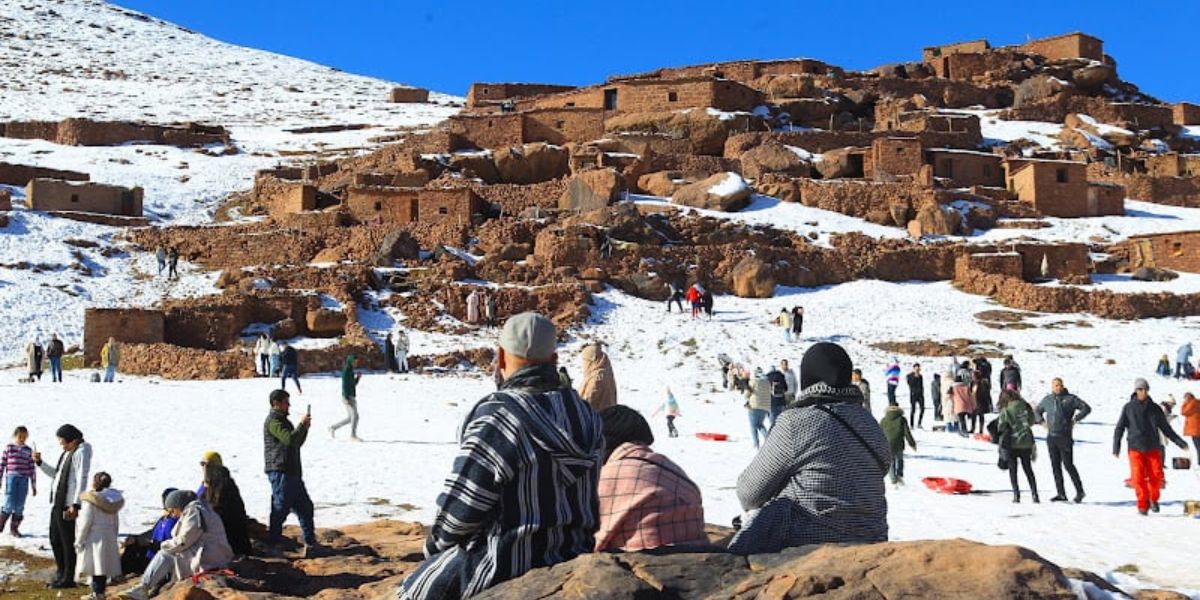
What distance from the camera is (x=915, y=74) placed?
61.6 m

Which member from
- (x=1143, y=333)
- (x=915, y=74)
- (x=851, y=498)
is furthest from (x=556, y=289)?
(x=915, y=74)

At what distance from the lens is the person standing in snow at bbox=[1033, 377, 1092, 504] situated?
38.4 ft

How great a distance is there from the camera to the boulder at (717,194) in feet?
119

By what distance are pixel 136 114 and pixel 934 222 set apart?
55922 mm

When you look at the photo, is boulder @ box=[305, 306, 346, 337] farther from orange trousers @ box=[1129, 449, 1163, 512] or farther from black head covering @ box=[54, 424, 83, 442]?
orange trousers @ box=[1129, 449, 1163, 512]

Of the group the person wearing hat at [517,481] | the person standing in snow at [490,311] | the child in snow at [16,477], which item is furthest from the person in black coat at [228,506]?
the person standing in snow at [490,311]

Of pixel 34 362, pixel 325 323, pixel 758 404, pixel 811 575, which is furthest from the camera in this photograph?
pixel 325 323

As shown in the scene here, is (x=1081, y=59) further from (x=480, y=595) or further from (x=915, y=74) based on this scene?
(x=480, y=595)

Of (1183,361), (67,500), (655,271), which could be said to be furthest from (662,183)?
(67,500)

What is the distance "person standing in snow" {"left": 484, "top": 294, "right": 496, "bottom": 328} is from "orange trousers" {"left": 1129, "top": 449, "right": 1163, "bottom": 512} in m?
18.4

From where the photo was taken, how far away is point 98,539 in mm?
8062

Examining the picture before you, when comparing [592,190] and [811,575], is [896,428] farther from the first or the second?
[592,190]

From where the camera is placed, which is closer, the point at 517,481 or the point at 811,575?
the point at 811,575

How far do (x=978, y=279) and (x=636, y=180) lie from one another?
45.8 ft
